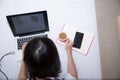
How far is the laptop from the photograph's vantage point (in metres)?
1.11

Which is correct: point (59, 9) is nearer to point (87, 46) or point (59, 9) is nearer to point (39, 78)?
point (87, 46)

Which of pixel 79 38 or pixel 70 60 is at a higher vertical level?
pixel 79 38

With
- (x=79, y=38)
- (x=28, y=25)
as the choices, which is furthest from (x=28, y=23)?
(x=79, y=38)

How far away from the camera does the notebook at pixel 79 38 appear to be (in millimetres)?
1117

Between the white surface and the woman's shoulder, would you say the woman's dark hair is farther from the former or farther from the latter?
the white surface

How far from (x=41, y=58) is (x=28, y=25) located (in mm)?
393

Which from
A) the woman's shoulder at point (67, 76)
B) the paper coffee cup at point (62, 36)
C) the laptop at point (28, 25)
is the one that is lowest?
the woman's shoulder at point (67, 76)

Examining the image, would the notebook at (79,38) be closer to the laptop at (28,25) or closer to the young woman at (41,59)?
the laptop at (28,25)

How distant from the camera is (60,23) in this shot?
116cm

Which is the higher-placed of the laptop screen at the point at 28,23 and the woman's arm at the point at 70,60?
the laptop screen at the point at 28,23

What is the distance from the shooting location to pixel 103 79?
43.6 inches

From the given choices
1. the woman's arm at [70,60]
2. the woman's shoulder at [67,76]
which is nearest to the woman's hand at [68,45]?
the woman's arm at [70,60]

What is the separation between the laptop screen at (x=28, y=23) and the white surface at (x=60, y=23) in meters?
0.04

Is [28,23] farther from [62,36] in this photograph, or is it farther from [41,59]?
[41,59]
